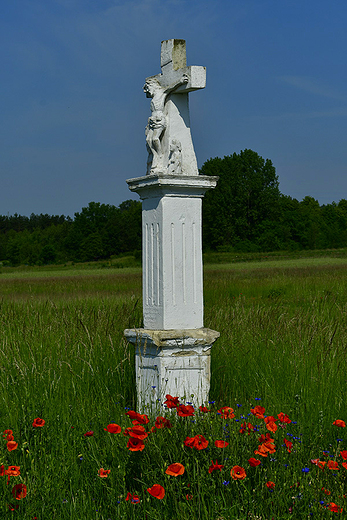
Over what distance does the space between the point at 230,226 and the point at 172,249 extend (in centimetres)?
5007

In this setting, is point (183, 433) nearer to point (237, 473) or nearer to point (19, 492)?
point (237, 473)

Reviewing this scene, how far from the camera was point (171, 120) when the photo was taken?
Answer: 428 cm

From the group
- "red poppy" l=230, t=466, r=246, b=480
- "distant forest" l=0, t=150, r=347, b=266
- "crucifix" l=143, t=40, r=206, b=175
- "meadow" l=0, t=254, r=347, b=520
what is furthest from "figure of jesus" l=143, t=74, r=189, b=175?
"distant forest" l=0, t=150, r=347, b=266

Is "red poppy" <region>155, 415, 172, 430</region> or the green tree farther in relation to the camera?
the green tree

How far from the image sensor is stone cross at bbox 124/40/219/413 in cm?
405

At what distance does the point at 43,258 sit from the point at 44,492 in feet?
193

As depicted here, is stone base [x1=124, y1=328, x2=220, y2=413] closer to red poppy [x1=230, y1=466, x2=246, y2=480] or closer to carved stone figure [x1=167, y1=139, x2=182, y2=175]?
carved stone figure [x1=167, y1=139, x2=182, y2=175]

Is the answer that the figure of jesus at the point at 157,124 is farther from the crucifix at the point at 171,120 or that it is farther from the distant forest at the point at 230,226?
the distant forest at the point at 230,226

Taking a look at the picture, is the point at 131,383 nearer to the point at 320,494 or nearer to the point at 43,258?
the point at 320,494

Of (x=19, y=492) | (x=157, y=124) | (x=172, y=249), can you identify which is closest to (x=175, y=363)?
(x=172, y=249)

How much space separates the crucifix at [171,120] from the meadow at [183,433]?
5.57 feet

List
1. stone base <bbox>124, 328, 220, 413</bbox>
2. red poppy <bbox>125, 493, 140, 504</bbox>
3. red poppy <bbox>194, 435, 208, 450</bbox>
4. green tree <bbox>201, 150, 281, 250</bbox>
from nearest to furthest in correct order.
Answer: red poppy <bbox>125, 493, 140, 504</bbox>
red poppy <bbox>194, 435, 208, 450</bbox>
stone base <bbox>124, 328, 220, 413</bbox>
green tree <bbox>201, 150, 281, 250</bbox>

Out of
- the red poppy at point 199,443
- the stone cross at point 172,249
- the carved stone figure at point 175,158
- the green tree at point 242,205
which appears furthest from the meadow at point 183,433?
the green tree at point 242,205

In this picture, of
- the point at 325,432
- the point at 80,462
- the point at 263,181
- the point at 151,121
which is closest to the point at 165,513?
the point at 80,462
